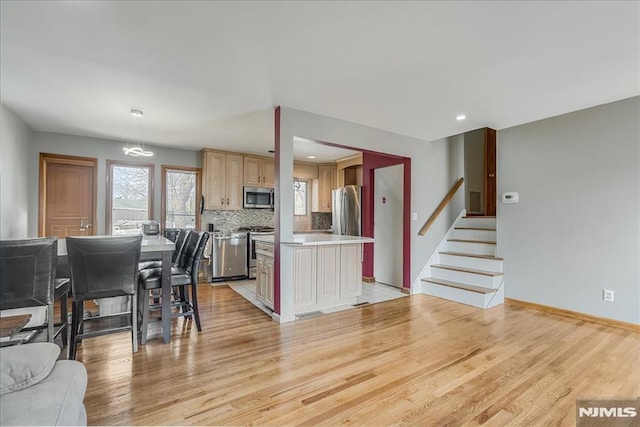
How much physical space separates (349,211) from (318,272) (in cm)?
210

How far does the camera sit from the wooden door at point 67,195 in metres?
4.41

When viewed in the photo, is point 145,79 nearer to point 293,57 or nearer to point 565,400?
point 293,57

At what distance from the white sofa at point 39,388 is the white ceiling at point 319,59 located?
1.87 m

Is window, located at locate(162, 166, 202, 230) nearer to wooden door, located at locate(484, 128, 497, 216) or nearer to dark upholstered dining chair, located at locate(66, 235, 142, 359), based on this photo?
dark upholstered dining chair, located at locate(66, 235, 142, 359)

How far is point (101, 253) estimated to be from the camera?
2254 millimetres

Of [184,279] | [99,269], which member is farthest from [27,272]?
[184,279]

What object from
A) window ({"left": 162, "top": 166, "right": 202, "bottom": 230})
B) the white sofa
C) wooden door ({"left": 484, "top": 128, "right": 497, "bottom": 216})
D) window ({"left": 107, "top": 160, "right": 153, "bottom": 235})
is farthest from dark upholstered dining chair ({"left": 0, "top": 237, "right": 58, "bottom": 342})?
wooden door ({"left": 484, "top": 128, "right": 497, "bottom": 216})

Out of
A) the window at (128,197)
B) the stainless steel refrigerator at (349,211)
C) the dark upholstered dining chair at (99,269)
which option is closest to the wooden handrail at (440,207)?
the stainless steel refrigerator at (349,211)

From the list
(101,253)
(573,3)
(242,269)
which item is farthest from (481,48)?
(242,269)

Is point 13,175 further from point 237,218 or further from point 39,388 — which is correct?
point 39,388

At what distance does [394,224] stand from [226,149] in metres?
3.35

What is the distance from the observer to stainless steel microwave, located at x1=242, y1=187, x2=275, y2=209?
5828 millimetres

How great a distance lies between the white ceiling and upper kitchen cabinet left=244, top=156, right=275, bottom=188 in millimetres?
2155

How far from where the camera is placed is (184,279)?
292 cm
